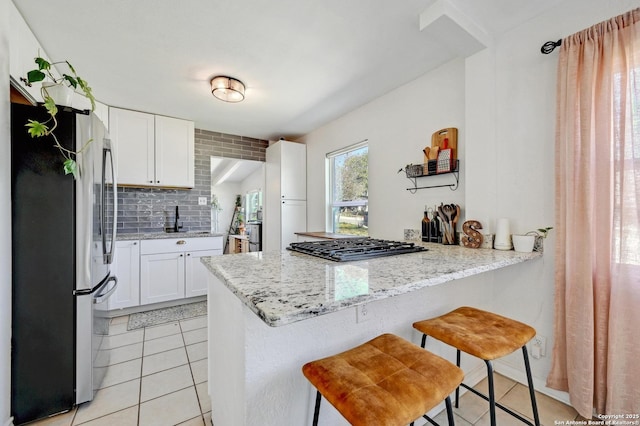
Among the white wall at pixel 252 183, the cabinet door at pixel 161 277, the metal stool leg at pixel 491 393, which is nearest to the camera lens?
the metal stool leg at pixel 491 393

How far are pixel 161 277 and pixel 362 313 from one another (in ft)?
9.27

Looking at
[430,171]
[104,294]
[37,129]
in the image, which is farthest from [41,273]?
[430,171]

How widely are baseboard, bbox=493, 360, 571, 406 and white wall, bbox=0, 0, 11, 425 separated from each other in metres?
2.89

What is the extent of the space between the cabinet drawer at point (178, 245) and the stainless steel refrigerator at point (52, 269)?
1.60 meters

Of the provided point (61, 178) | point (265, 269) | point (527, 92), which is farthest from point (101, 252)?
point (527, 92)

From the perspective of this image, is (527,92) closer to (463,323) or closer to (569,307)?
(569,307)

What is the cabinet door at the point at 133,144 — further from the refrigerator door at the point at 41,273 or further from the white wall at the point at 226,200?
the white wall at the point at 226,200

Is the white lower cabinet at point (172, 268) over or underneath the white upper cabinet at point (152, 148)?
underneath

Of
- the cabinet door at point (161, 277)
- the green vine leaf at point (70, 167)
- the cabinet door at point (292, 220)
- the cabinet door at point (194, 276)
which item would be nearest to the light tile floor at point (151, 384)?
the cabinet door at point (161, 277)

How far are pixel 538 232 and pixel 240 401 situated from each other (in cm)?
188

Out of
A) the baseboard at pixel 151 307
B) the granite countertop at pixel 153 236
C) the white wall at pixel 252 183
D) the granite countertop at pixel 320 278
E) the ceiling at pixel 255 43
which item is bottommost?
the baseboard at pixel 151 307

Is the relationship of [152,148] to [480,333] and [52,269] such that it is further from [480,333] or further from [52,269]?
[480,333]

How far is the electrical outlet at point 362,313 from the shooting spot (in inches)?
48.4

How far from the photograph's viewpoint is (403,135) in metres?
2.57
